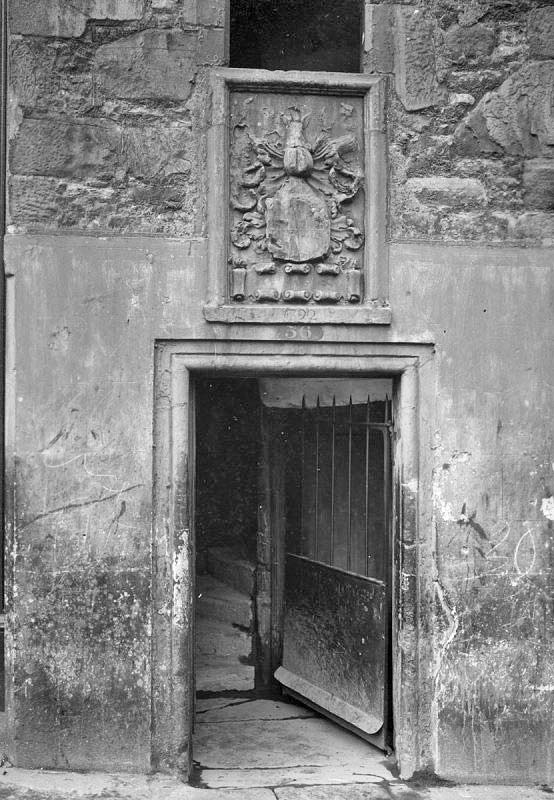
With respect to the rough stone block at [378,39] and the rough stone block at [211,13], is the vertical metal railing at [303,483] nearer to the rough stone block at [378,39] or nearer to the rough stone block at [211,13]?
the rough stone block at [378,39]

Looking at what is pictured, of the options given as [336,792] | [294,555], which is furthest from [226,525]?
[336,792]

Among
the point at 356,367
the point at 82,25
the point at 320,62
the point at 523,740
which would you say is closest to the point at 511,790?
the point at 523,740

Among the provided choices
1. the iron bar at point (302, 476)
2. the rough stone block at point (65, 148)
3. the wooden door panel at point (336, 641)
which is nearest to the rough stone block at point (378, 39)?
the rough stone block at point (65, 148)

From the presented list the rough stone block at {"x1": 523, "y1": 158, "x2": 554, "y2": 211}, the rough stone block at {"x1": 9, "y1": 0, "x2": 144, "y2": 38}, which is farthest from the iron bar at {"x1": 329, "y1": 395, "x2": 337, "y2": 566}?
the rough stone block at {"x1": 9, "y1": 0, "x2": 144, "y2": 38}

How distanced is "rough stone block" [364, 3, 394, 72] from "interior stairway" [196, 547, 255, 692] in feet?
11.4

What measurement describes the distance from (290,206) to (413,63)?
0.96 metres

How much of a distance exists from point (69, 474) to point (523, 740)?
2.60 meters

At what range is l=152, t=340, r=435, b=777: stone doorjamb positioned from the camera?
4.18 metres

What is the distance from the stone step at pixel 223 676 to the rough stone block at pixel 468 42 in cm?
413

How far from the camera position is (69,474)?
13.6 ft

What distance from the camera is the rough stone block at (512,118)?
4320 millimetres

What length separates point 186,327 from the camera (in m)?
4.17

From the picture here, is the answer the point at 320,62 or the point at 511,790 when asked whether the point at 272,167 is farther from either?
the point at 511,790

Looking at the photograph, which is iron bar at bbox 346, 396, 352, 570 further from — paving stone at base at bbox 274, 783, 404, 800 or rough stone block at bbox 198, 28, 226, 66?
rough stone block at bbox 198, 28, 226, 66
